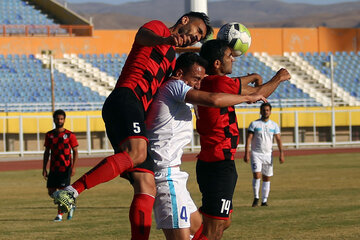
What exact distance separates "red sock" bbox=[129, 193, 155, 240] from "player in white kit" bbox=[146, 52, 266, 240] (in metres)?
0.25

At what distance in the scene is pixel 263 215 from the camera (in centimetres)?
1323

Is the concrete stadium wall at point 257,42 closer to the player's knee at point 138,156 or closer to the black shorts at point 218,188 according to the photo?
the black shorts at point 218,188

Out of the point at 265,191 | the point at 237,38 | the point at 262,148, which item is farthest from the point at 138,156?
the point at 262,148

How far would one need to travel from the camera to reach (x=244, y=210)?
14156 millimetres

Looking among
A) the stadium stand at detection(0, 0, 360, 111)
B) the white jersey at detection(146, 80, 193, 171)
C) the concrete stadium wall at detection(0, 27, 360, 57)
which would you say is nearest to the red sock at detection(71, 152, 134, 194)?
the white jersey at detection(146, 80, 193, 171)

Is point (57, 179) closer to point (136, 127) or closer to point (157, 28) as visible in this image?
point (157, 28)

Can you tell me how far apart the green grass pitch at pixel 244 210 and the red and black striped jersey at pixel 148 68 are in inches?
161

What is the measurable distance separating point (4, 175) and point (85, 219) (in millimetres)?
12498

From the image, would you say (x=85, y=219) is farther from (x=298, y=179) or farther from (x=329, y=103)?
(x=329, y=103)

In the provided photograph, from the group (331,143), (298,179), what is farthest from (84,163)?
(331,143)

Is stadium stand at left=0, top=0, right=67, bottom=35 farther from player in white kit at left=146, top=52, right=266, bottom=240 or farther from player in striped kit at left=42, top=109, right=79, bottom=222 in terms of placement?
player in white kit at left=146, top=52, right=266, bottom=240

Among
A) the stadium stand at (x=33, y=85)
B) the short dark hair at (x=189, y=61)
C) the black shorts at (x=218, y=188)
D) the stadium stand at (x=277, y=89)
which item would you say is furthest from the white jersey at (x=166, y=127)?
the stadium stand at (x=277, y=89)

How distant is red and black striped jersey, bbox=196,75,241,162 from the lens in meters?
7.44

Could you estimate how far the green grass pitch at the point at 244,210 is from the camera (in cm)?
1117
